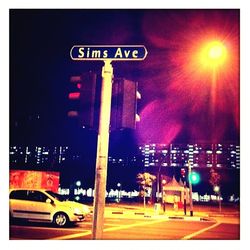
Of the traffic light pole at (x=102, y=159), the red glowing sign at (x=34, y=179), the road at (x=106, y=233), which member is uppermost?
the traffic light pole at (x=102, y=159)

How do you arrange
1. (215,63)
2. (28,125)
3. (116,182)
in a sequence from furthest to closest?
(116,182), (28,125), (215,63)

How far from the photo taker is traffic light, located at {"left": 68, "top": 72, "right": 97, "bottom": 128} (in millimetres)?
3869

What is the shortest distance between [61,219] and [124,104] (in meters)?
7.79

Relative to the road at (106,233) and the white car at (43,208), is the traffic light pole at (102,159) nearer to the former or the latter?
the road at (106,233)

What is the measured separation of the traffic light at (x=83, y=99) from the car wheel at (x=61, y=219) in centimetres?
750

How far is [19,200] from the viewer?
10906 millimetres

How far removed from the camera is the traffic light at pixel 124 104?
3841 mm

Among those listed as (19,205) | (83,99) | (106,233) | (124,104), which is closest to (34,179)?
(19,205)

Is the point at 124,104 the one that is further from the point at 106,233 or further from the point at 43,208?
the point at 43,208

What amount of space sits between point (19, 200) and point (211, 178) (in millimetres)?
21491

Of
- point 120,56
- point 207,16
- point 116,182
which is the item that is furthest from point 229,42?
point 116,182

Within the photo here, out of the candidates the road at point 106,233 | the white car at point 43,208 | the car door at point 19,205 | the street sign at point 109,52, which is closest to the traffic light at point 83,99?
the street sign at point 109,52

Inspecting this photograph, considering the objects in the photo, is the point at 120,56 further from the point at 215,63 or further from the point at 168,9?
the point at 168,9

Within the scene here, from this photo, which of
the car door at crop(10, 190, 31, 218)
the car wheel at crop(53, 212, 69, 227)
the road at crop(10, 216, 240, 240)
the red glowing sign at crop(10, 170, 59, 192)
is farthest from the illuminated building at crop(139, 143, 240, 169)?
the car door at crop(10, 190, 31, 218)
